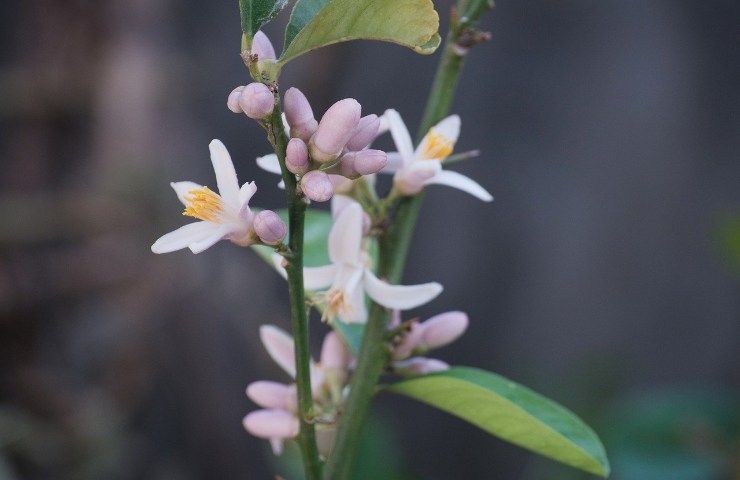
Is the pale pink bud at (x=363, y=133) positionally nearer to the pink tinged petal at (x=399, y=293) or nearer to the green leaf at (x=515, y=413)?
the pink tinged petal at (x=399, y=293)

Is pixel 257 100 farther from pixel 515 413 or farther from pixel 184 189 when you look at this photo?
pixel 515 413

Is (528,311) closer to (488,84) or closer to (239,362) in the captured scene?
(488,84)

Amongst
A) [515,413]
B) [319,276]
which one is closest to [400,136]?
[319,276]

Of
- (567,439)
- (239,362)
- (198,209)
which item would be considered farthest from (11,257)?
(567,439)

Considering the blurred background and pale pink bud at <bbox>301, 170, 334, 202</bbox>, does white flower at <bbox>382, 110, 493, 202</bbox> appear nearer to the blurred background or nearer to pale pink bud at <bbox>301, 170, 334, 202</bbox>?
pale pink bud at <bbox>301, 170, 334, 202</bbox>

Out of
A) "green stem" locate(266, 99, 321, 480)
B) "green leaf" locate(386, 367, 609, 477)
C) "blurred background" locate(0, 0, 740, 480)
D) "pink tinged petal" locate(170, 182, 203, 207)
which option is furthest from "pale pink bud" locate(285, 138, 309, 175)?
"blurred background" locate(0, 0, 740, 480)

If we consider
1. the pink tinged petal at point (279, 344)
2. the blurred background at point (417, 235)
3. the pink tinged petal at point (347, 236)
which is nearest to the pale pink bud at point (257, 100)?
the pink tinged petal at point (347, 236)
